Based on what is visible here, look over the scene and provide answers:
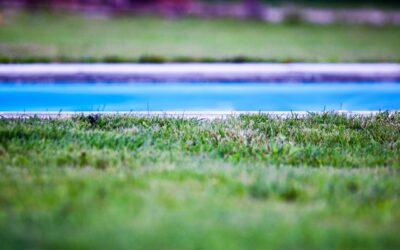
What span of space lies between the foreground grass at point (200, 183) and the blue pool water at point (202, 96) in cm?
252

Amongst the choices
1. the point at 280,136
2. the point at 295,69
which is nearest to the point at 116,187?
the point at 280,136

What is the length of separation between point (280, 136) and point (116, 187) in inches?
81.8

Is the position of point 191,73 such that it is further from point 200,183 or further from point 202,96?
point 200,183

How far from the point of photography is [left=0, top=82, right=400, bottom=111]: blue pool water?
27.5 ft

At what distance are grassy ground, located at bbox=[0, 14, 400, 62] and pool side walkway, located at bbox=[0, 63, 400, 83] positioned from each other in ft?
2.88

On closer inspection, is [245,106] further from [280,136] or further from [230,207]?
[230,207]

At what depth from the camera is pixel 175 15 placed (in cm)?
1723

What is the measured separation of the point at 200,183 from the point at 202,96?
15.6ft

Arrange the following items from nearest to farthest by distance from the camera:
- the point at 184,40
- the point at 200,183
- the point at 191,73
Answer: the point at 200,183 < the point at 191,73 < the point at 184,40

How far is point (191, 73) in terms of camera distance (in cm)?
877

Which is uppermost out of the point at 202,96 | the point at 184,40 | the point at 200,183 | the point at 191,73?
the point at 184,40

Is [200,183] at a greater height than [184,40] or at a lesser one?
lesser

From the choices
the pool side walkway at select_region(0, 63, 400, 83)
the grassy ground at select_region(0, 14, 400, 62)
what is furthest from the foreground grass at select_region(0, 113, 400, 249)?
the grassy ground at select_region(0, 14, 400, 62)

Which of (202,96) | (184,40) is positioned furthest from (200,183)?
(184,40)
